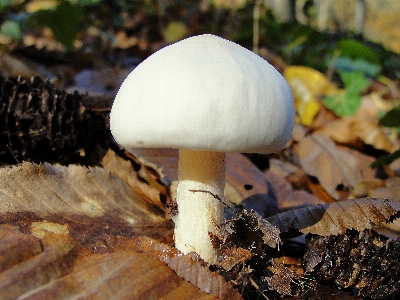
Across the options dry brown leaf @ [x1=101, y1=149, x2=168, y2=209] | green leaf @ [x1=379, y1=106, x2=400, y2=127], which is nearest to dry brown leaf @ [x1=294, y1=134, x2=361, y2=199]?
green leaf @ [x1=379, y1=106, x2=400, y2=127]

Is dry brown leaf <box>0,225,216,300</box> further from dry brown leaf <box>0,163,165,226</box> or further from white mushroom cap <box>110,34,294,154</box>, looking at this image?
white mushroom cap <box>110,34,294,154</box>

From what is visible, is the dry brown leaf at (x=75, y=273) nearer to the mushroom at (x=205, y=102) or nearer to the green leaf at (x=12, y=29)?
the mushroom at (x=205, y=102)

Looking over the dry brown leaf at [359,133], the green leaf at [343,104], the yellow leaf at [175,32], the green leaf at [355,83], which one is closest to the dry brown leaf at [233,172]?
the dry brown leaf at [359,133]

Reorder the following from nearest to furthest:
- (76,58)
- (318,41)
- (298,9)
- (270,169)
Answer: (270,169) → (76,58) → (318,41) → (298,9)

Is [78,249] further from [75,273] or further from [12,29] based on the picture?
[12,29]

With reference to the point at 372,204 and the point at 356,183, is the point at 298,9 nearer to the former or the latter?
the point at 356,183

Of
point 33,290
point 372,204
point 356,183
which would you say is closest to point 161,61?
point 33,290
